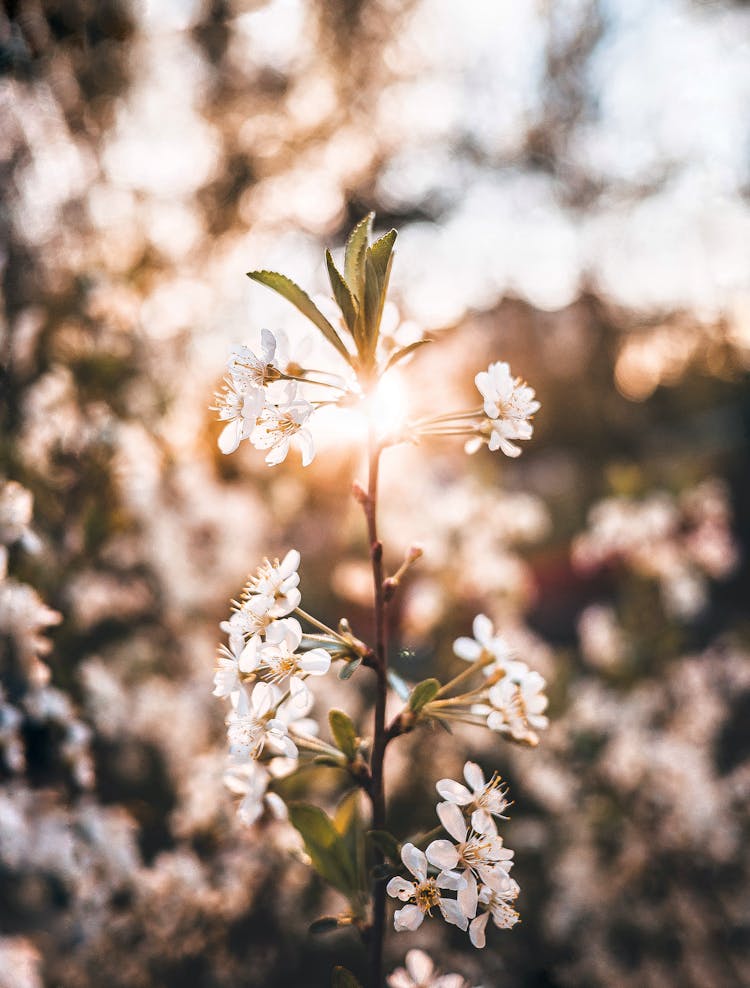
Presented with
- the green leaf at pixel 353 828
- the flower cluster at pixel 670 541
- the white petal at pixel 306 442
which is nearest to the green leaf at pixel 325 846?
the green leaf at pixel 353 828

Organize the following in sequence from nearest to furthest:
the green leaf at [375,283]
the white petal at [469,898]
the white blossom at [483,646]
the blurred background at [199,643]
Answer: the white petal at [469,898]
the green leaf at [375,283]
the white blossom at [483,646]
the blurred background at [199,643]

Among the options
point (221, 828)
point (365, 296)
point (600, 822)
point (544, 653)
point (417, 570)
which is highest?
point (365, 296)

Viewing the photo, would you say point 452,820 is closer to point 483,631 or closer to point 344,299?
point 483,631

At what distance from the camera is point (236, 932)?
2.09 meters

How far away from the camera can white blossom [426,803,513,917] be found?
28.4 inches

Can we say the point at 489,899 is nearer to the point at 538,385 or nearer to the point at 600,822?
the point at 600,822

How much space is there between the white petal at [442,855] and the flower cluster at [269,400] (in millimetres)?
430

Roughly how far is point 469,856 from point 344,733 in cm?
20

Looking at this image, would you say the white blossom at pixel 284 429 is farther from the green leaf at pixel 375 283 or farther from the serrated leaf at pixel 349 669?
the serrated leaf at pixel 349 669

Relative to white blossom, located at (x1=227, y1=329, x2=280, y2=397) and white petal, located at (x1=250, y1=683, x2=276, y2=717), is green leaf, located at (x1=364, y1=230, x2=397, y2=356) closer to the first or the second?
white blossom, located at (x1=227, y1=329, x2=280, y2=397)

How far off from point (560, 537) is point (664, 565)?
599 cm

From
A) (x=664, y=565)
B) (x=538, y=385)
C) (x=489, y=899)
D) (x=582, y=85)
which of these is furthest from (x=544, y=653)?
(x=538, y=385)

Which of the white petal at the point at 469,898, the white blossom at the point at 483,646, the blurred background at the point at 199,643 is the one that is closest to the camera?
the white petal at the point at 469,898

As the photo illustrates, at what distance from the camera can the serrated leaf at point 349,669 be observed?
75cm
